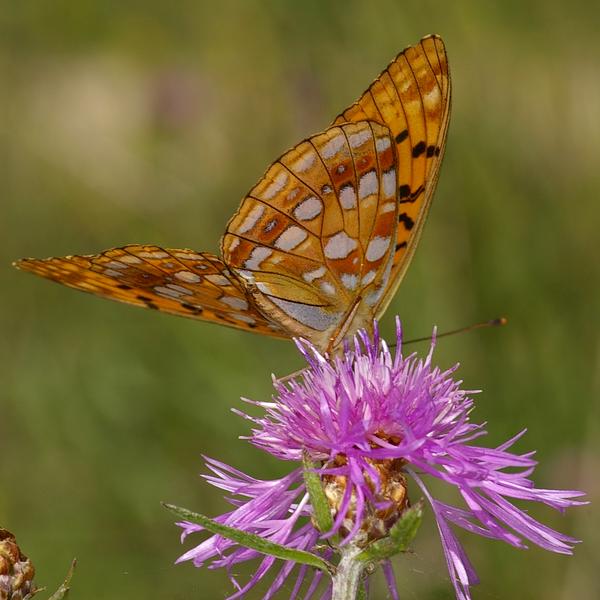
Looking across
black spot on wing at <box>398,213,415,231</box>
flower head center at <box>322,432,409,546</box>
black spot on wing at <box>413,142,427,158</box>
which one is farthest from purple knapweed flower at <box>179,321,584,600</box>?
black spot on wing at <box>413,142,427,158</box>

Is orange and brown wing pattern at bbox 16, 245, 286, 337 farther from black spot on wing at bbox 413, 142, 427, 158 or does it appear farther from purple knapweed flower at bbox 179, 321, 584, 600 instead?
black spot on wing at bbox 413, 142, 427, 158

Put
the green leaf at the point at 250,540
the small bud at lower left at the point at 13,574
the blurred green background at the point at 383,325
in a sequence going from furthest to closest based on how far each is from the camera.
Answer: the blurred green background at the point at 383,325
the small bud at lower left at the point at 13,574
the green leaf at the point at 250,540

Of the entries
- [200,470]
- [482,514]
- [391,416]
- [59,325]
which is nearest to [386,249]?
[391,416]

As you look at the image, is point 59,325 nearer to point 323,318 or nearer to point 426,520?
point 426,520

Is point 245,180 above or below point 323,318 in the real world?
above

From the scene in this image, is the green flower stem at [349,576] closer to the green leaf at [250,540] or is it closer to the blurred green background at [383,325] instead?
the green leaf at [250,540]

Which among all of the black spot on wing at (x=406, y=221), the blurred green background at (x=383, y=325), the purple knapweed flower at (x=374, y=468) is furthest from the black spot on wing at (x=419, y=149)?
the blurred green background at (x=383, y=325)

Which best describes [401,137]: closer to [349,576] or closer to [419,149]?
[419,149]
